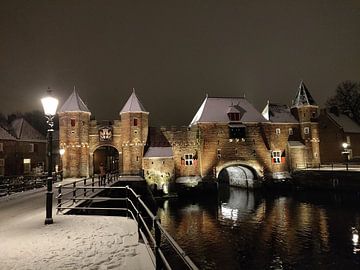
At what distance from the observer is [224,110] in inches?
1585

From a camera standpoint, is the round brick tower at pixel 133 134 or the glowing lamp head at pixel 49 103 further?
the round brick tower at pixel 133 134

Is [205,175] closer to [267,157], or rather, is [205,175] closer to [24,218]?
[267,157]

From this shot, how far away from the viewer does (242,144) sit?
39.2 meters

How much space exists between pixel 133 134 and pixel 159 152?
152 inches

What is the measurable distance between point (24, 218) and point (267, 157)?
3393 cm

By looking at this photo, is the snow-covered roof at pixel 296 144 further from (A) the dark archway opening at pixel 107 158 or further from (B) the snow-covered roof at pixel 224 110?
(A) the dark archway opening at pixel 107 158

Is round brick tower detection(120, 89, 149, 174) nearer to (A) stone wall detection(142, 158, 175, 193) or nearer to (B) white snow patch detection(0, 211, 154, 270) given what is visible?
(A) stone wall detection(142, 158, 175, 193)

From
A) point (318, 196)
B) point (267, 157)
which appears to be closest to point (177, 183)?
point (267, 157)

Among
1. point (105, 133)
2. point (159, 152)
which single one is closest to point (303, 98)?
point (159, 152)

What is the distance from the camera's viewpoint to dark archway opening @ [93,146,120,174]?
45.6 metres

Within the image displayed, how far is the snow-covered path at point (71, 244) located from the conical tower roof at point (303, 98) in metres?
40.4

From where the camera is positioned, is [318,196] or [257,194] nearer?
[318,196]

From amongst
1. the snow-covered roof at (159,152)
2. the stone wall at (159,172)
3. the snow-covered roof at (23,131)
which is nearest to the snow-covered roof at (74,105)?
the snow-covered roof at (23,131)

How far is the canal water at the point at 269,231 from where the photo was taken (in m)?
14.4
